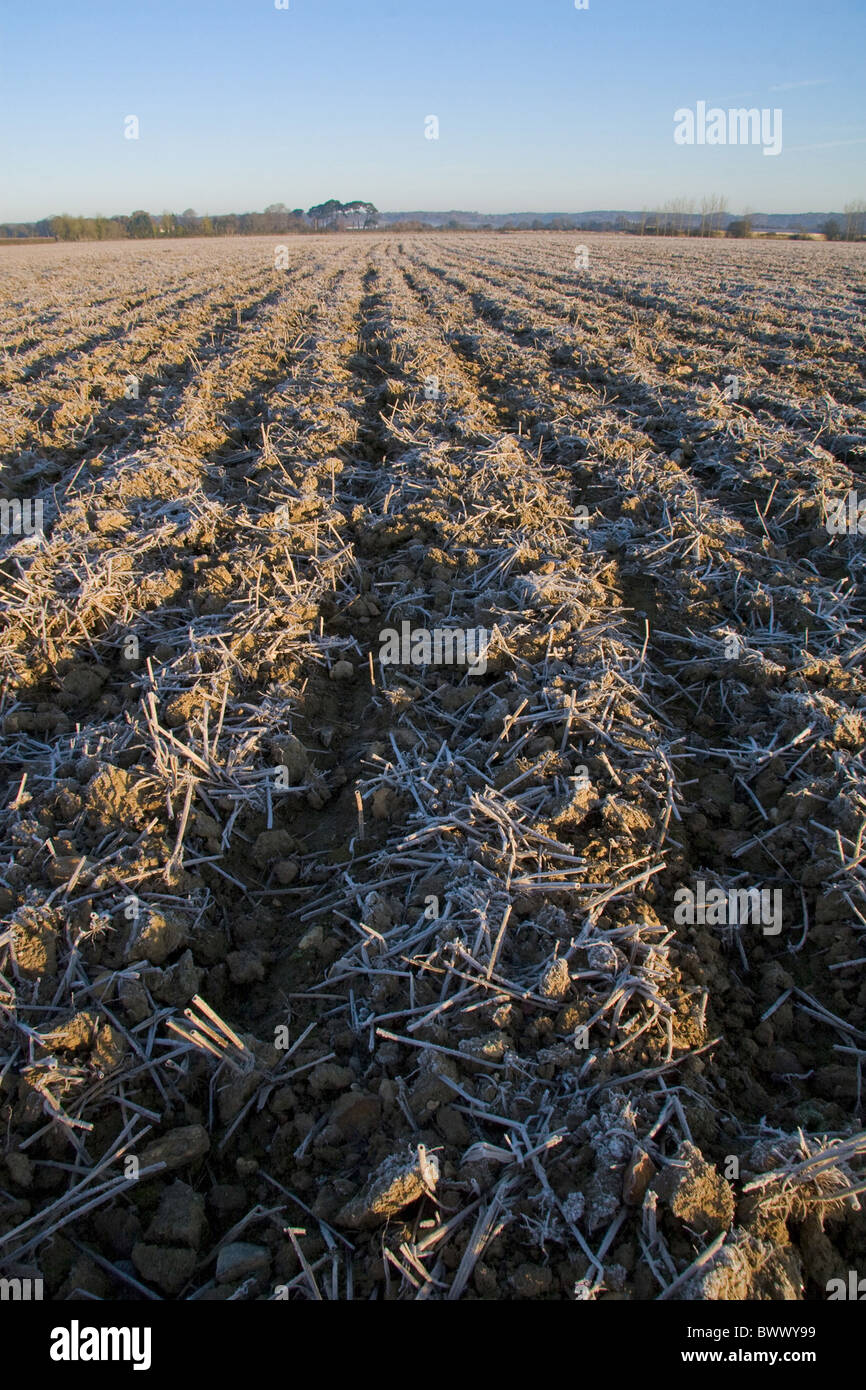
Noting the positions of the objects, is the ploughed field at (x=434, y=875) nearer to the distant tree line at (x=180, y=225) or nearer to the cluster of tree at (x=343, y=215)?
the distant tree line at (x=180, y=225)

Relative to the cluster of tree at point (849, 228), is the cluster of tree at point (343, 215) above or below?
above

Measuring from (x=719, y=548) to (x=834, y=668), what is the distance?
188 centimetres

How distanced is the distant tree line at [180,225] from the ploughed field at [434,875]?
71111 millimetres

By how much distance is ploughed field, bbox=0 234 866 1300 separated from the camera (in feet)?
7.15

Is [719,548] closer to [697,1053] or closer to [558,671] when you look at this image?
[558,671]

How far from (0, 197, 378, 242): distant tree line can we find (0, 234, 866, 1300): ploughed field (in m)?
71.1

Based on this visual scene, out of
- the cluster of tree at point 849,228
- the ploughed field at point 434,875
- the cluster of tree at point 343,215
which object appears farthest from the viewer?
the cluster of tree at point 343,215

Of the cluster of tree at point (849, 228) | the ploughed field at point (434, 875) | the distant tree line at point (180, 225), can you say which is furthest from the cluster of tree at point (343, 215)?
the ploughed field at point (434, 875)

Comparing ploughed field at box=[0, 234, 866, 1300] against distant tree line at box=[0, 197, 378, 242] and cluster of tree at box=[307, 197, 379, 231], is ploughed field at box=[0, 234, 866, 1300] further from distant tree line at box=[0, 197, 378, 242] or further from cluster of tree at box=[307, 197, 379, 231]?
cluster of tree at box=[307, 197, 379, 231]

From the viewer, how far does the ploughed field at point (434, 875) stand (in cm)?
218

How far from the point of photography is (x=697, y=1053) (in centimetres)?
260

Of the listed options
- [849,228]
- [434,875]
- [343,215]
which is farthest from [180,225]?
[434,875]
